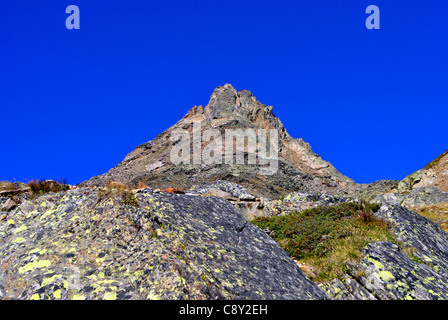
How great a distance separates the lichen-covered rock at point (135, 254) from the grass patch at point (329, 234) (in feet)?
5.54

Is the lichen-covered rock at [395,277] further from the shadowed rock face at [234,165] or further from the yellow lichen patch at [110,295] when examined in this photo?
the shadowed rock face at [234,165]

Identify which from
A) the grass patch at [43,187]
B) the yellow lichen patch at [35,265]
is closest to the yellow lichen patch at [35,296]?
the yellow lichen patch at [35,265]

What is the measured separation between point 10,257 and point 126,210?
103 inches

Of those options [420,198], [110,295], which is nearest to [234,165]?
[420,198]

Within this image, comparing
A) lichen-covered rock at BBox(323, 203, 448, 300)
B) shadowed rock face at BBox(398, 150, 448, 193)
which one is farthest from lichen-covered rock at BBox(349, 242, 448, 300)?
shadowed rock face at BBox(398, 150, 448, 193)

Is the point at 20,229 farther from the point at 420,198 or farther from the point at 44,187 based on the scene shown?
the point at 420,198

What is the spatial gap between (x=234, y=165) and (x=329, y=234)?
302 ft

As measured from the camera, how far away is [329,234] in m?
13.2

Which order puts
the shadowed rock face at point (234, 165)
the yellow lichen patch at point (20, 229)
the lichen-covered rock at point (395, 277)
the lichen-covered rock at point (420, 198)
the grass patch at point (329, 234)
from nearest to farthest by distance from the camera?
the yellow lichen patch at point (20, 229) < the lichen-covered rock at point (395, 277) < the grass patch at point (329, 234) < the lichen-covered rock at point (420, 198) < the shadowed rock face at point (234, 165)

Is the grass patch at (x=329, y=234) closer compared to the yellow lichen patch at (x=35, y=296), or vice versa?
the yellow lichen patch at (x=35, y=296)

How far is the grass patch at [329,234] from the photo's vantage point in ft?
35.4
